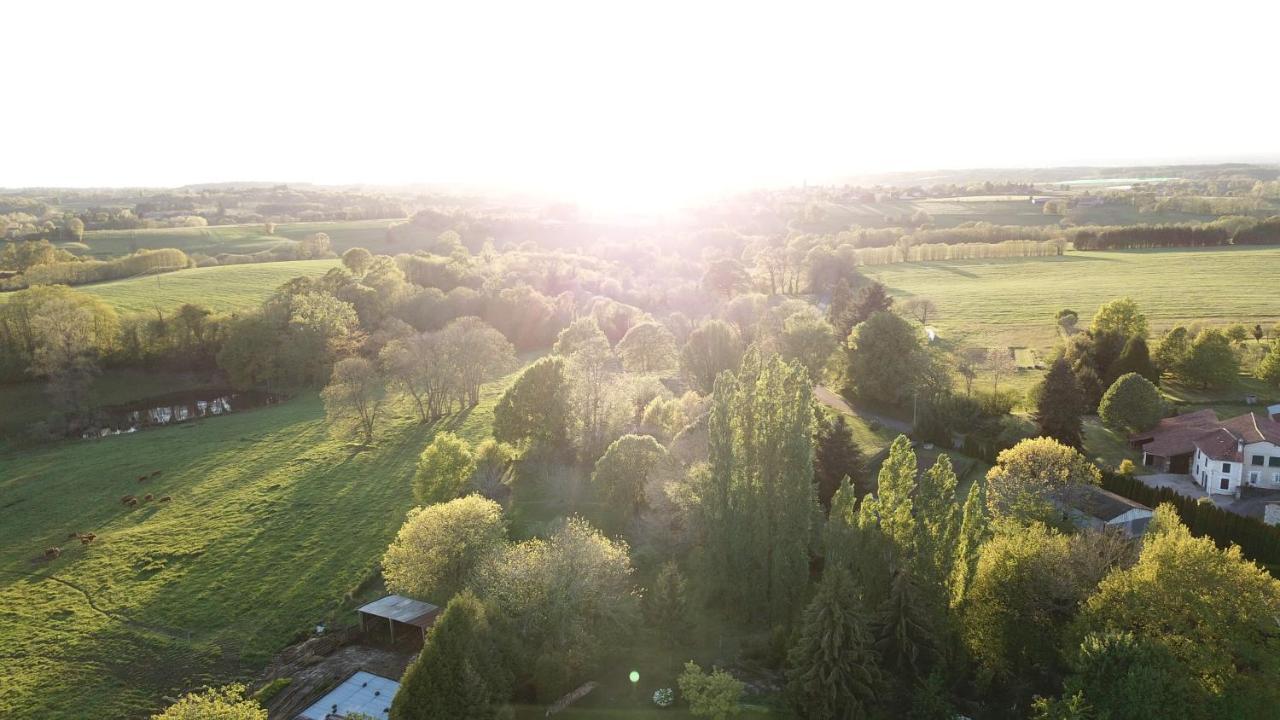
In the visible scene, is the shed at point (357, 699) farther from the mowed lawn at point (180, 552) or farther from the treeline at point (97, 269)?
the treeline at point (97, 269)

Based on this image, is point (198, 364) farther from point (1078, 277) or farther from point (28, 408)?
point (1078, 277)

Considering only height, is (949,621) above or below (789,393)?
below

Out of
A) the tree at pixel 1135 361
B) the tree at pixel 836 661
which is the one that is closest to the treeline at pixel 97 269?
the tree at pixel 836 661

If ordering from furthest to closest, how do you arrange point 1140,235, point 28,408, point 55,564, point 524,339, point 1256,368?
1. point 1140,235
2. point 524,339
3. point 28,408
4. point 1256,368
5. point 55,564

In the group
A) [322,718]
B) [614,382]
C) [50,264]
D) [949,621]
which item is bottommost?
[322,718]

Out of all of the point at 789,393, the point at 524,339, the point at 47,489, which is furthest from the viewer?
the point at 524,339

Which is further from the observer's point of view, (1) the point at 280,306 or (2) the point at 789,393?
(1) the point at 280,306

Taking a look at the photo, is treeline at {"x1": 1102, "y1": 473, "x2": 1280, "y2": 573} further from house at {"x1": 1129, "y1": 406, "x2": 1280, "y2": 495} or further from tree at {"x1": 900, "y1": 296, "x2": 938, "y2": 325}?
tree at {"x1": 900, "y1": 296, "x2": 938, "y2": 325}

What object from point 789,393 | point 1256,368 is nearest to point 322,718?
point 789,393
